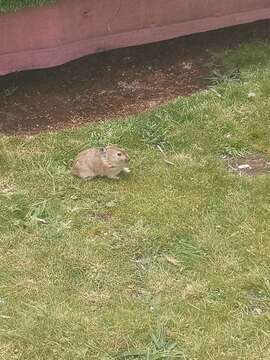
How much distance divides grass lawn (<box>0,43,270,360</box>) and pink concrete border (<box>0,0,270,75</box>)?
74 centimetres

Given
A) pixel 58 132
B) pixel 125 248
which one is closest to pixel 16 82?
pixel 58 132

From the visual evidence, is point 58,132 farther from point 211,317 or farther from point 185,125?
point 211,317

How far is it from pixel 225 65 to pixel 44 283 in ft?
11.4

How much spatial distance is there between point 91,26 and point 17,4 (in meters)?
0.70

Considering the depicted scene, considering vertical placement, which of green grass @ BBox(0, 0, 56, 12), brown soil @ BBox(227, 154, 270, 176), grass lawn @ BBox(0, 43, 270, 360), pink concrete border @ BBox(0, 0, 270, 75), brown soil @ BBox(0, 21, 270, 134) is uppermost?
green grass @ BBox(0, 0, 56, 12)

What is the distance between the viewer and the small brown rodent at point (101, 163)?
4.66 metres

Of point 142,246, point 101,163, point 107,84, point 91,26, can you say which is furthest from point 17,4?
point 142,246

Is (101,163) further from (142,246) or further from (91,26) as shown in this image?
(91,26)

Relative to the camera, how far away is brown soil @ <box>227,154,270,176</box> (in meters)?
4.90

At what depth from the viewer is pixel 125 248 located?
412 centimetres

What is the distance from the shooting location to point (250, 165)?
5004 mm

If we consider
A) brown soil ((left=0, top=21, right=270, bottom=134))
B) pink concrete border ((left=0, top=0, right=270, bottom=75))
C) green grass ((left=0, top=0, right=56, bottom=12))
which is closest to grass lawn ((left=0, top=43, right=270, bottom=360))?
brown soil ((left=0, top=21, right=270, bottom=134))

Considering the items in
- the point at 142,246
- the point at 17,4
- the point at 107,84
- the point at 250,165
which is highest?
the point at 17,4

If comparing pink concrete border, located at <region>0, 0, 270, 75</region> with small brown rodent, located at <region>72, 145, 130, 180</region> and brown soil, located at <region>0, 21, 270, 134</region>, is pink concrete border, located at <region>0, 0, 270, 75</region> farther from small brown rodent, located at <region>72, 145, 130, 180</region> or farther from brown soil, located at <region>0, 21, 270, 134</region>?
small brown rodent, located at <region>72, 145, 130, 180</region>
